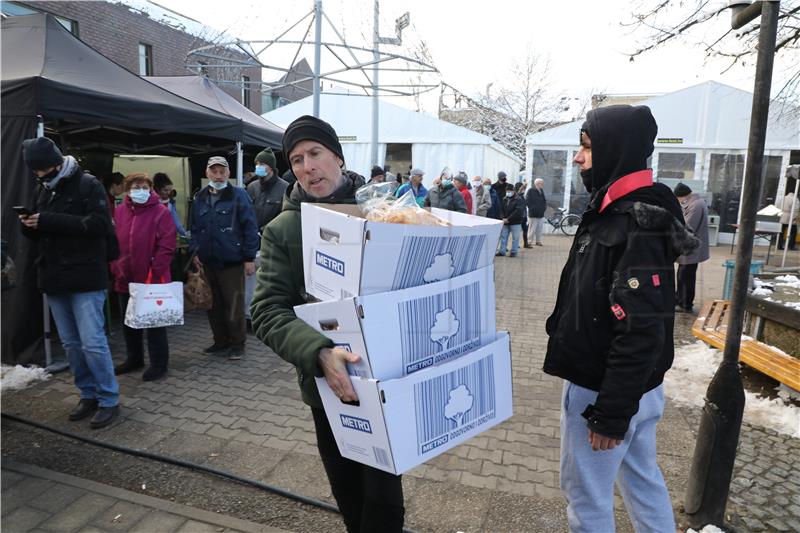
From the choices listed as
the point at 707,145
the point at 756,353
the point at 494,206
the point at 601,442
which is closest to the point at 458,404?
the point at 601,442

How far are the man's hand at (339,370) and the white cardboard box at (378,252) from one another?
169 mm

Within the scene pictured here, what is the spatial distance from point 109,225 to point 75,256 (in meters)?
0.33

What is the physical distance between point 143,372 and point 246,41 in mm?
Result: 5272

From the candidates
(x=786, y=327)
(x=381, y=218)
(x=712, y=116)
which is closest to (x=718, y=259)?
(x=712, y=116)

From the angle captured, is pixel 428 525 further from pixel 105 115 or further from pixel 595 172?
Answer: pixel 105 115

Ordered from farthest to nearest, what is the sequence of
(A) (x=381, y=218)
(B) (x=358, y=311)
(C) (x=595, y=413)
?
1. (C) (x=595, y=413)
2. (A) (x=381, y=218)
3. (B) (x=358, y=311)

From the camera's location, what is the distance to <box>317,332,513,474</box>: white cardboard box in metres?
1.51

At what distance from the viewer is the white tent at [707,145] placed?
15203 millimetres

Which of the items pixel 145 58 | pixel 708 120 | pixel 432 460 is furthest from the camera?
pixel 145 58

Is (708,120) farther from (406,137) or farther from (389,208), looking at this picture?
(389,208)

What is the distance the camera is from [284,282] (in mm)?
1870

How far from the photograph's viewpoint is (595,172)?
1.94 meters

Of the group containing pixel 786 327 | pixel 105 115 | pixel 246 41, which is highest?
pixel 246 41

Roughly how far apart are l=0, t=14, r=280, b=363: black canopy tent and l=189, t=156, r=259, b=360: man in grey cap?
1.21 m
